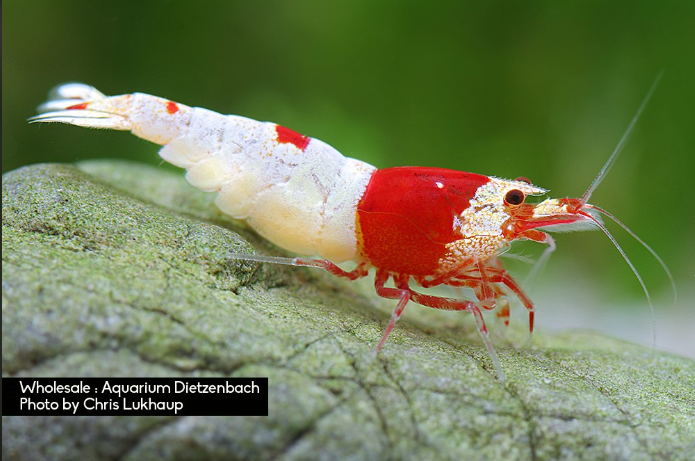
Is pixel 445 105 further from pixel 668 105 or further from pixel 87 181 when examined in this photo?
pixel 87 181

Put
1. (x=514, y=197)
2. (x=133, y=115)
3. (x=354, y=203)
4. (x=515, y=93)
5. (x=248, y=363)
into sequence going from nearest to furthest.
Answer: (x=248, y=363) → (x=514, y=197) → (x=354, y=203) → (x=133, y=115) → (x=515, y=93)

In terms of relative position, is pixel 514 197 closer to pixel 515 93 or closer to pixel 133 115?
pixel 133 115

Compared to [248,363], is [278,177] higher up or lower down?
higher up

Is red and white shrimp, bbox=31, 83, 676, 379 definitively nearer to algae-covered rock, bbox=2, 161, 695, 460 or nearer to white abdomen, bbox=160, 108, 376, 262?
white abdomen, bbox=160, 108, 376, 262

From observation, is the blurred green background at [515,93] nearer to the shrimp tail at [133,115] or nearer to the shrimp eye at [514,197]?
the shrimp tail at [133,115]

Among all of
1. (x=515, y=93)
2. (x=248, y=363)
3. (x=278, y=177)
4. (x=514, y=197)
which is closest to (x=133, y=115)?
(x=278, y=177)

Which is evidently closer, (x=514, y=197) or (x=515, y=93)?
(x=514, y=197)
